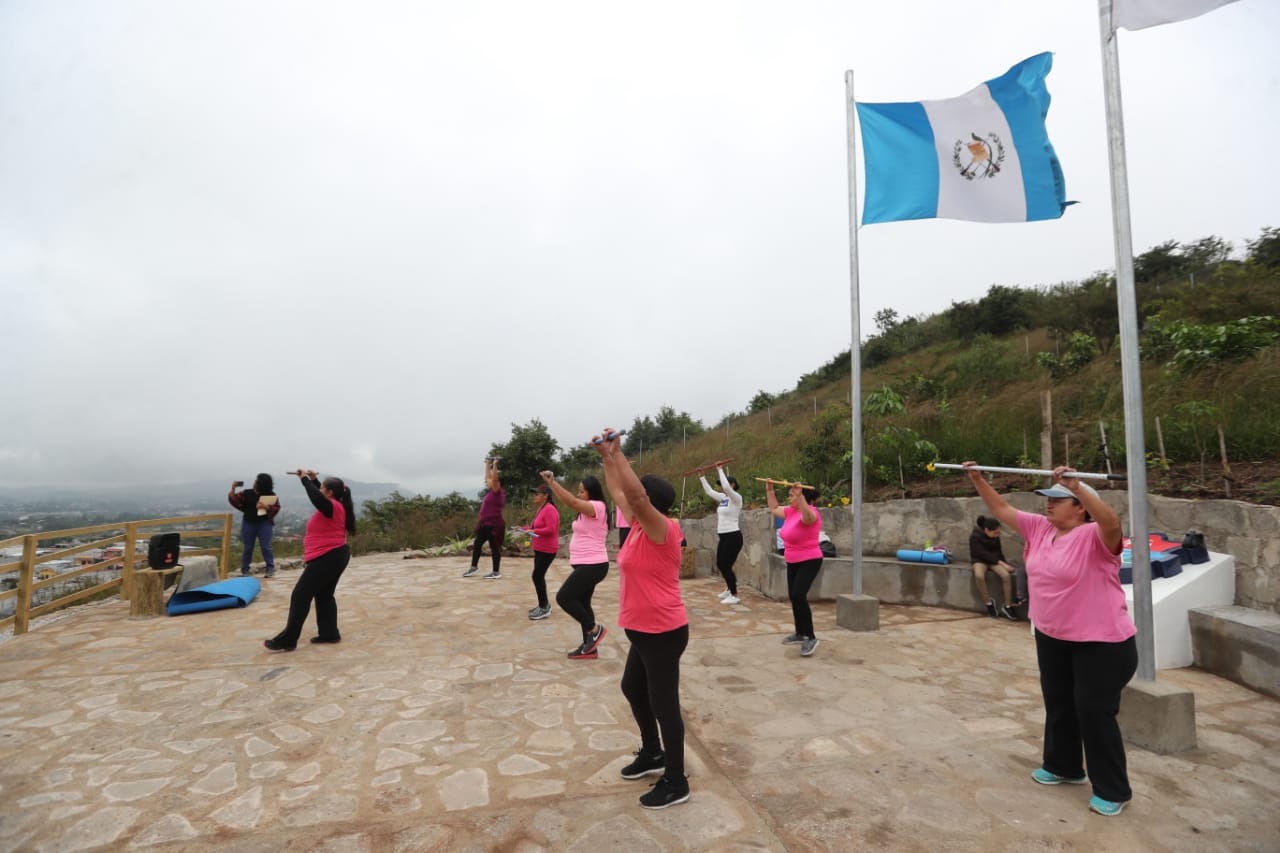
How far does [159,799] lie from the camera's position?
3.17 metres

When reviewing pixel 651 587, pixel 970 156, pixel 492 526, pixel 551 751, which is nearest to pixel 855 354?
pixel 970 156

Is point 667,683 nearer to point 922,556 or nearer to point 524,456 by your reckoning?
point 922,556

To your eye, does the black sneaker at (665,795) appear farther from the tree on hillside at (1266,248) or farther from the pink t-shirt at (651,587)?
the tree on hillside at (1266,248)

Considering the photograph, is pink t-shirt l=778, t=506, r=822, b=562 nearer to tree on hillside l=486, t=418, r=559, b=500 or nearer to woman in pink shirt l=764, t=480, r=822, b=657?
woman in pink shirt l=764, t=480, r=822, b=657

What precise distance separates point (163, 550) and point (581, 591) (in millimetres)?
5745

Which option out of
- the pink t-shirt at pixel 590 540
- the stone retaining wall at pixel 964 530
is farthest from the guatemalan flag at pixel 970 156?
the pink t-shirt at pixel 590 540

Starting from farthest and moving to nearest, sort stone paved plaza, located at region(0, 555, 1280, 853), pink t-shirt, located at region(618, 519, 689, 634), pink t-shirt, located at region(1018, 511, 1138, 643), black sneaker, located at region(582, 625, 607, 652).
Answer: black sneaker, located at region(582, 625, 607, 652), pink t-shirt, located at region(618, 519, 689, 634), pink t-shirt, located at region(1018, 511, 1138, 643), stone paved plaza, located at region(0, 555, 1280, 853)

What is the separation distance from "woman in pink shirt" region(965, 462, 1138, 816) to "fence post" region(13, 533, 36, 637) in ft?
28.7

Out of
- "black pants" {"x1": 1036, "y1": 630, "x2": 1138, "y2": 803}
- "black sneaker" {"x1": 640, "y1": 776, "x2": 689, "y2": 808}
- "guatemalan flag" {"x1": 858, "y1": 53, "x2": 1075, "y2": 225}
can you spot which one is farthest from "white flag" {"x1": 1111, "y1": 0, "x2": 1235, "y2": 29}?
"black sneaker" {"x1": 640, "y1": 776, "x2": 689, "y2": 808}

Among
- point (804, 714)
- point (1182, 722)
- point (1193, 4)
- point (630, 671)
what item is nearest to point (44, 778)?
point (630, 671)

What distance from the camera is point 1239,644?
474cm

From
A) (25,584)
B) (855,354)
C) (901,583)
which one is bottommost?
(901,583)

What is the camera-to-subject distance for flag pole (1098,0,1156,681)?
3.71 metres

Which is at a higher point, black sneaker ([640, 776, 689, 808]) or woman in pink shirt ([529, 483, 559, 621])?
woman in pink shirt ([529, 483, 559, 621])
